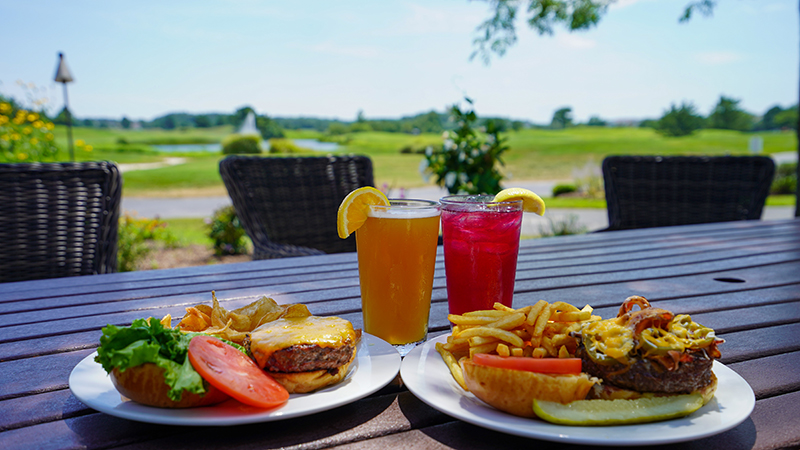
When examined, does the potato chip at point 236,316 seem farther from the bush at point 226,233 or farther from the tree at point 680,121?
the tree at point 680,121

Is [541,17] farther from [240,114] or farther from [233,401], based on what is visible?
[240,114]

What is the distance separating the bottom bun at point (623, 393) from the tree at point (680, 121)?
1397 inches

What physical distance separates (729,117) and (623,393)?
39.6m

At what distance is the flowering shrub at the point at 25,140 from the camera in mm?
6805

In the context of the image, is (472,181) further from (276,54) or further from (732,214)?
(276,54)

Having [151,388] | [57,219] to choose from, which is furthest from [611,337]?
[57,219]

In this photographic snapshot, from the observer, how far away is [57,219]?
216 cm

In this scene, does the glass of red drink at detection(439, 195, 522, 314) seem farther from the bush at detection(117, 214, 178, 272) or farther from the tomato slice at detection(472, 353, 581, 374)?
the bush at detection(117, 214, 178, 272)

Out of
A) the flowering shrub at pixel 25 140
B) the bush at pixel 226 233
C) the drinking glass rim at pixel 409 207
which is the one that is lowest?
the bush at pixel 226 233

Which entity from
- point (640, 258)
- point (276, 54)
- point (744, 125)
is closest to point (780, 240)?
point (640, 258)

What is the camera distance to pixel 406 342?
1.02 meters

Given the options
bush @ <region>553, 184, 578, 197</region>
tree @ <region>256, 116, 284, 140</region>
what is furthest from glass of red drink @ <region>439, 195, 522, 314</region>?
tree @ <region>256, 116, 284, 140</region>

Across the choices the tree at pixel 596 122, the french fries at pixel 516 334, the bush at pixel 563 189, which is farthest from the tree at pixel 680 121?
the french fries at pixel 516 334

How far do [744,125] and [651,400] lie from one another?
40927 mm
